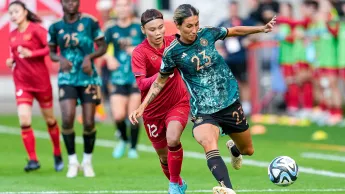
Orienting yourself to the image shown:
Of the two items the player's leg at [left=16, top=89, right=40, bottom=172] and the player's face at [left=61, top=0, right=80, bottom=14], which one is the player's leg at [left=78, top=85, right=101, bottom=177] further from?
the player's face at [left=61, top=0, right=80, bottom=14]

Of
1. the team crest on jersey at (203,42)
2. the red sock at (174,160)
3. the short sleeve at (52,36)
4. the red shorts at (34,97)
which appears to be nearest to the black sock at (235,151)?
the red sock at (174,160)

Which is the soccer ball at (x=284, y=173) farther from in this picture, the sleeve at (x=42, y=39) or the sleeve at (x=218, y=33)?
the sleeve at (x=42, y=39)

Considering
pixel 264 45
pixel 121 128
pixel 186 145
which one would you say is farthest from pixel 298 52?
pixel 121 128

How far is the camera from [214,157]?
1095 centimetres

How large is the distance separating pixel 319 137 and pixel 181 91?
28.8 ft

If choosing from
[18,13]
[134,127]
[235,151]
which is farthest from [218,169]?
[134,127]

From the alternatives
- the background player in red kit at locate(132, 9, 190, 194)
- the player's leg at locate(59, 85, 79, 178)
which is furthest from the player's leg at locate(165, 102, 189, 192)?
the player's leg at locate(59, 85, 79, 178)

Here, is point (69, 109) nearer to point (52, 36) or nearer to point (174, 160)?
point (52, 36)

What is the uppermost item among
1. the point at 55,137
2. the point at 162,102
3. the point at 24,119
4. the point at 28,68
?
the point at 162,102

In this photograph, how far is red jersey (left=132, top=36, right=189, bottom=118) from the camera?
12125mm

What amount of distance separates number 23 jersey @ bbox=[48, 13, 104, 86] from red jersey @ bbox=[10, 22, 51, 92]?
50 centimetres

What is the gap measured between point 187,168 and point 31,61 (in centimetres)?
281

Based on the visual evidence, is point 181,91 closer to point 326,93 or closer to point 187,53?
point 187,53

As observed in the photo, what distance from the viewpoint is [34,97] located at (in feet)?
51.4
